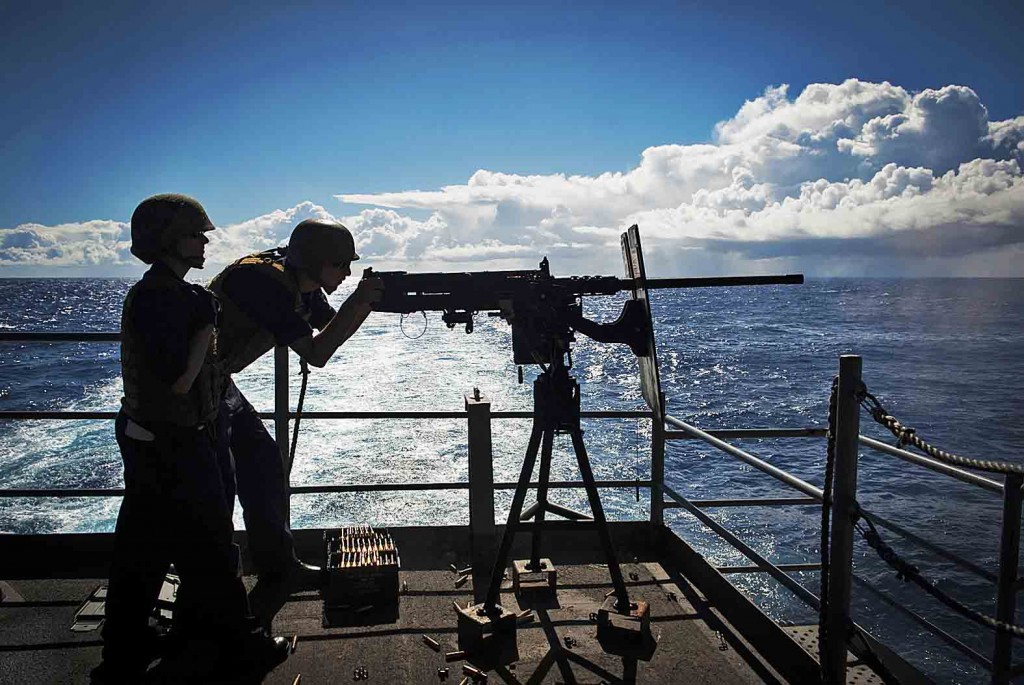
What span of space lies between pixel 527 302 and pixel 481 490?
61.0 inches

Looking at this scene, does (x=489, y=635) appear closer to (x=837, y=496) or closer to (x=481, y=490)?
(x=481, y=490)

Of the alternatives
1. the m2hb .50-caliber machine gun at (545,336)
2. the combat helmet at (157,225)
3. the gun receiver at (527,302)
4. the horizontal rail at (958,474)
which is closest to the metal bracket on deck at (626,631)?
the m2hb .50-caliber machine gun at (545,336)

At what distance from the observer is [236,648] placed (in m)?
3.79

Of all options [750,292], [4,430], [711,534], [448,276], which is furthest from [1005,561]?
[750,292]

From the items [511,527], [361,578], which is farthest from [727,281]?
[361,578]

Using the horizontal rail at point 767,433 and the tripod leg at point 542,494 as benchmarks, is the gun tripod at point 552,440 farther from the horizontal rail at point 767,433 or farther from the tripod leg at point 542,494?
the horizontal rail at point 767,433

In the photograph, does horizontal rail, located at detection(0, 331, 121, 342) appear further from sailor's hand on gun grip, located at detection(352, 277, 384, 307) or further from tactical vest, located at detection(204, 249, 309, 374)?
sailor's hand on gun grip, located at detection(352, 277, 384, 307)

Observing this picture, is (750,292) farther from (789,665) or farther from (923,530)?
(789,665)

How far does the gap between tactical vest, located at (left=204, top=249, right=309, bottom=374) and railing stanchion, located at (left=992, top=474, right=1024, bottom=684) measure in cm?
317

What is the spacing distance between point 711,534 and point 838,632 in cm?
1474

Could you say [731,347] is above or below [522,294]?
below

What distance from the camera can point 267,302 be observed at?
382 centimetres

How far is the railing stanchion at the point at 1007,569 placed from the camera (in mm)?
2643

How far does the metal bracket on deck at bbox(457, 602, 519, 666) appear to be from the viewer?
4043mm
